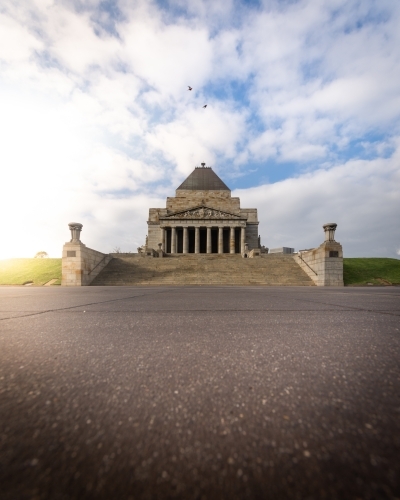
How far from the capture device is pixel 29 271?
1869 cm

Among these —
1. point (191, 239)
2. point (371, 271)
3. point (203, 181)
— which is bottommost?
point (371, 271)

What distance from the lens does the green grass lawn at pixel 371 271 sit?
16.2 m

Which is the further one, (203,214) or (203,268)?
(203,214)

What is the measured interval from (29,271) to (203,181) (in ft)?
120

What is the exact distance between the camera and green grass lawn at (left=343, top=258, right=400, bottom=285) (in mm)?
16219

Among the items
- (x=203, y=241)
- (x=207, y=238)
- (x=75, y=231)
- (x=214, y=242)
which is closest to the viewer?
(x=75, y=231)

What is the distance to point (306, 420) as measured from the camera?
75 centimetres

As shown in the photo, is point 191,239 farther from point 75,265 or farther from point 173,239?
point 75,265

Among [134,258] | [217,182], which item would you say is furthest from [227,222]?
[134,258]

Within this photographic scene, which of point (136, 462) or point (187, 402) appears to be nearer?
point (136, 462)

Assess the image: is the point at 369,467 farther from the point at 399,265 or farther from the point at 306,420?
the point at 399,265

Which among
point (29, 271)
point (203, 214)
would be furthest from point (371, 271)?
point (29, 271)

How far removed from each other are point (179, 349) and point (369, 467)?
3.61 ft

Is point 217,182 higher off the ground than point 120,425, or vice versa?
point 217,182
